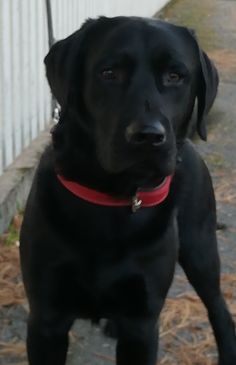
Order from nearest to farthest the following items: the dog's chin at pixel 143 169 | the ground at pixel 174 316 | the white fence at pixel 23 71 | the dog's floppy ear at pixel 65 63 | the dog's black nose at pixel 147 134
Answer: the dog's black nose at pixel 147 134
the dog's chin at pixel 143 169
the dog's floppy ear at pixel 65 63
the ground at pixel 174 316
the white fence at pixel 23 71

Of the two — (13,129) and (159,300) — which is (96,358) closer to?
(159,300)

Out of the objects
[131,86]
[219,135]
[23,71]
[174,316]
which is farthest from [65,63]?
[219,135]

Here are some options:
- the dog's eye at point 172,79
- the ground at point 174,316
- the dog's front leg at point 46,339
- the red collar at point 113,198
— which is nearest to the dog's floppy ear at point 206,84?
the dog's eye at point 172,79

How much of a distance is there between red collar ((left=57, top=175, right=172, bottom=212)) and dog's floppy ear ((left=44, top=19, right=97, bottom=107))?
12.5 inches

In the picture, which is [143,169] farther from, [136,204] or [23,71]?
[23,71]

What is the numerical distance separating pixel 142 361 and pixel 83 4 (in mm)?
3899

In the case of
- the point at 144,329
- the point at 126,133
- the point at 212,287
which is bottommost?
the point at 212,287

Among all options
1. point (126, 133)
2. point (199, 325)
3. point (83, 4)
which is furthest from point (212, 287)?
point (83, 4)

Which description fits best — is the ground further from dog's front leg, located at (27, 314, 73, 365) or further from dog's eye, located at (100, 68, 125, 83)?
dog's eye, located at (100, 68, 125, 83)

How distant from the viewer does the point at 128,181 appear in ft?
10.6

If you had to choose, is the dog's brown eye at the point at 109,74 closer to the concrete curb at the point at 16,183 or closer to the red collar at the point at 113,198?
the red collar at the point at 113,198

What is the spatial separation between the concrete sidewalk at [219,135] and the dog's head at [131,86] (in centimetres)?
135

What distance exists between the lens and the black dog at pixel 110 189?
3.03m

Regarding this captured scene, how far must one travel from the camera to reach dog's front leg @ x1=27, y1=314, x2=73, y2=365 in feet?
10.9
